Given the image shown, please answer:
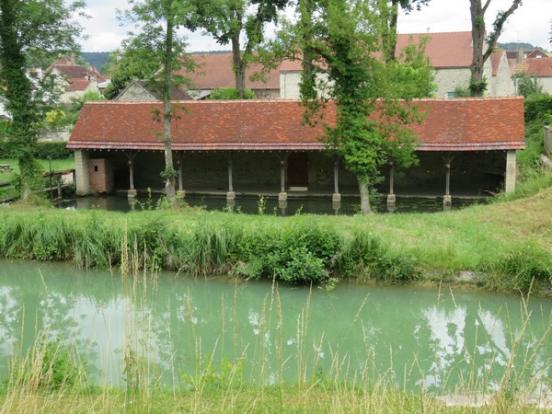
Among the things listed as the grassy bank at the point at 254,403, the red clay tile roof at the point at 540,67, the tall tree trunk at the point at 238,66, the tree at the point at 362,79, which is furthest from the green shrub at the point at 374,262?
the red clay tile roof at the point at 540,67

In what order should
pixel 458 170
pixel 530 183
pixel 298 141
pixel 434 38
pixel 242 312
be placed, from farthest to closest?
pixel 434 38, pixel 458 170, pixel 298 141, pixel 530 183, pixel 242 312

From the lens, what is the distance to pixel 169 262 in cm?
1281

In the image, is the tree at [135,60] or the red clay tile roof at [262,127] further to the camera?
the red clay tile roof at [262,127]

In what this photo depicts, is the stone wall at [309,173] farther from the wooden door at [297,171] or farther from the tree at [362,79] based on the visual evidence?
the tree at [362,79]

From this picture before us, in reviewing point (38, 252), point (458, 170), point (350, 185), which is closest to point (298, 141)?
point (350, 185)

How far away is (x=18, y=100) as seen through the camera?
18.9 meters

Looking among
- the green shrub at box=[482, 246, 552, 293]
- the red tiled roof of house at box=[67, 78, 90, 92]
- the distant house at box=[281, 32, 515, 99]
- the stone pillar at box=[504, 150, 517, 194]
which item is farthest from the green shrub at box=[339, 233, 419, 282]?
the red tiled roof of house at box=[67, 78, 90, 92]

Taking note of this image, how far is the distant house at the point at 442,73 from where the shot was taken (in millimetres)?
38875

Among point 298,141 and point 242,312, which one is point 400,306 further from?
point 298,141

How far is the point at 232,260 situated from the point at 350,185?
11487 mm

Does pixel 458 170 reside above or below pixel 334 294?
above

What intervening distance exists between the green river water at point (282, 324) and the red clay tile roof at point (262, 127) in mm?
8620

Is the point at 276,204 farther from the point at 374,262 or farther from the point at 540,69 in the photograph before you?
the point at 540,69

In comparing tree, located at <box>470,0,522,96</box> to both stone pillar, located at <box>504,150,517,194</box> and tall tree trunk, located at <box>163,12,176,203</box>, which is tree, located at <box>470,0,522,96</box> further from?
tall tree trunk, located at <box>163,12,176,203</box>
